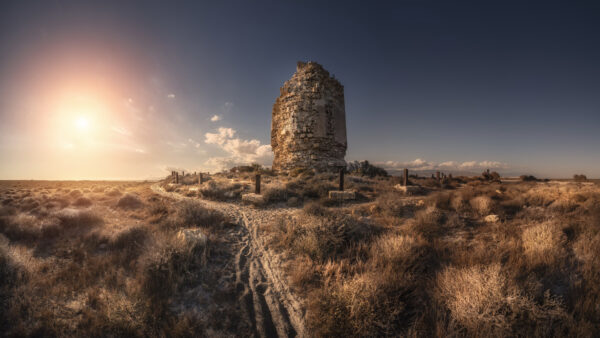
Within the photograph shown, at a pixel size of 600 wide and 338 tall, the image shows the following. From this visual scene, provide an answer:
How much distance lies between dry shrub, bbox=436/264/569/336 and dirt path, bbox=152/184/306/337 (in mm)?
1836

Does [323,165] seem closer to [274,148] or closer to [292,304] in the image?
[274,148]

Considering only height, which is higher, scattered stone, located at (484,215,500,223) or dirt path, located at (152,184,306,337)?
scattered stone, located at (484,215,500,223)

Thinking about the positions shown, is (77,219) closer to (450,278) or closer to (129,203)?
(129,203)

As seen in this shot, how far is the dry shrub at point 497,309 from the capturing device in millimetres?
1988

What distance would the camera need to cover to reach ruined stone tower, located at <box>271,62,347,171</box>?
15.7 m

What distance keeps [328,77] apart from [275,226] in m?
14.7

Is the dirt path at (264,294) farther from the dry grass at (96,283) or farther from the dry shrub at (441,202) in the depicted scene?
the dry shrub at (441,202)

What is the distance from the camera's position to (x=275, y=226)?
5.52m

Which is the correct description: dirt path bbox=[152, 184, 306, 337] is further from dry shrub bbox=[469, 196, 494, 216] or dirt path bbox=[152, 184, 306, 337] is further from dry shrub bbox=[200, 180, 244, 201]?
dry shrub bbox=[469, 196, 494, 216]

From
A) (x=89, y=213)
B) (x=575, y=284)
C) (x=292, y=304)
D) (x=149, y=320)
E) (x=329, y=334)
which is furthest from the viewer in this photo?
(x=89, y=213)

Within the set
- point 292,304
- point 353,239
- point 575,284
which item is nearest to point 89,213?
point 292,304

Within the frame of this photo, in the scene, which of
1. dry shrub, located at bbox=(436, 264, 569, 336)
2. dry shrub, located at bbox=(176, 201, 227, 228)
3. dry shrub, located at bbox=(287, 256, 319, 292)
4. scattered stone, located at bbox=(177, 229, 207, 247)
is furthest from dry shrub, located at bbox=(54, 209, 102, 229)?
dry shrub, located at bbox=(436, 264, 569, 336)

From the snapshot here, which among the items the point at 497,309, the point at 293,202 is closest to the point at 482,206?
the point at 497,309

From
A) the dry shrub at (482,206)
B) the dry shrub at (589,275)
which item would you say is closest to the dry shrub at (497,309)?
the dry shrub at (589,275)
